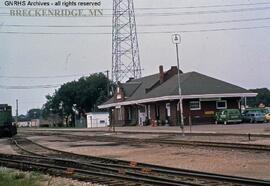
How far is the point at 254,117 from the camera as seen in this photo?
180 ft

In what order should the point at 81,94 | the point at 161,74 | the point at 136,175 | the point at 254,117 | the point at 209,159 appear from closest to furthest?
the point at 136,175, the point at 209,159, the point at 254,117, the point at 161,74, the point at 81,94

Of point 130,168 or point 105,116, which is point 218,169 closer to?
point 130,168

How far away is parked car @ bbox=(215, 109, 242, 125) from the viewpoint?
5259 cm

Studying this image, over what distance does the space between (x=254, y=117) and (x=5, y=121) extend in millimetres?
24997

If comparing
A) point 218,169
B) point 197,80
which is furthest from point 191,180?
point 197,80

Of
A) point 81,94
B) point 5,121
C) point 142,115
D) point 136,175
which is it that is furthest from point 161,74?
point 136,175

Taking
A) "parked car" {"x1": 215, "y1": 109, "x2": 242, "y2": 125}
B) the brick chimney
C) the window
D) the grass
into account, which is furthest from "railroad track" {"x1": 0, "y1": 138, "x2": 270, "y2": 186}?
the brick chimney

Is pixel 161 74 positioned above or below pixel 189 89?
above

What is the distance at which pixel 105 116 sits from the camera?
298 feet

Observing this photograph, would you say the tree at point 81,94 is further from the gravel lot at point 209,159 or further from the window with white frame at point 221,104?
the gravel lot at point 209,159

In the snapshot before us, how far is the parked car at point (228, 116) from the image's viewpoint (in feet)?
173

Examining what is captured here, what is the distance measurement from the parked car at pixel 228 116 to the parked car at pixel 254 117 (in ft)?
5.22

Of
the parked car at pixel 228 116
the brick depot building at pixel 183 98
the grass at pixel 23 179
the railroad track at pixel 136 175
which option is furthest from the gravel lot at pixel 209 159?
the brick depot building at pixel 183 98

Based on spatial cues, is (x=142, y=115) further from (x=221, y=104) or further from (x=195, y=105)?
(x=221, y=104)
